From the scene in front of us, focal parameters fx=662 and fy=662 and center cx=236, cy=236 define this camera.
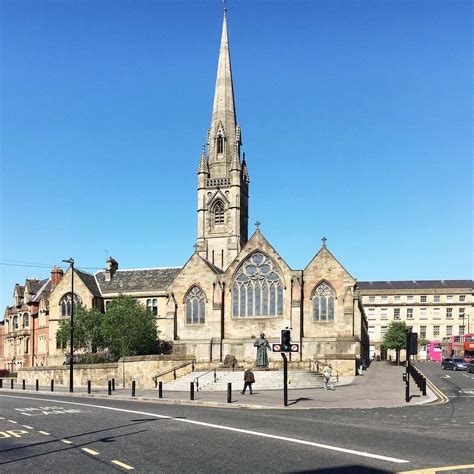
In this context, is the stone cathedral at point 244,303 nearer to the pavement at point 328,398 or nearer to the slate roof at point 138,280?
the slate roof at point 138,280

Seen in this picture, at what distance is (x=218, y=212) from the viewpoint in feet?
286

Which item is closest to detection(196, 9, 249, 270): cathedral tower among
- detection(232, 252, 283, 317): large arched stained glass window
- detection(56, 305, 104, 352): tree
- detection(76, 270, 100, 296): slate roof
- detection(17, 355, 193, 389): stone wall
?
detection(76, 270, 100, 296): slate roof

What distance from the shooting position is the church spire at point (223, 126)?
294ft

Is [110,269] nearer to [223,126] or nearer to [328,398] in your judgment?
[223,126]

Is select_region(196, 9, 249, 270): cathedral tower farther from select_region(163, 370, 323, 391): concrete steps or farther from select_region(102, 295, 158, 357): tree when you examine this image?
select_region(163, 370, 323, 391): concrete steps

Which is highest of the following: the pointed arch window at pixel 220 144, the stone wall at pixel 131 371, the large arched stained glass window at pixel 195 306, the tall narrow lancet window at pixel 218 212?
the pointed arch window at pixel 220 144

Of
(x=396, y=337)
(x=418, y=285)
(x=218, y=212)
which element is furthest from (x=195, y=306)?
(x=418, y=285)

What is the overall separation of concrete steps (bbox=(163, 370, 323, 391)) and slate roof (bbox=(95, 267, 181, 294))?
87.2ft

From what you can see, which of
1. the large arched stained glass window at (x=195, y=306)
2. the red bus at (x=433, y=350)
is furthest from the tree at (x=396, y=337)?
the large arched stained glass window at (x=195, y=306)

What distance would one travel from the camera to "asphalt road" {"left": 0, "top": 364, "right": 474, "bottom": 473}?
1341 cm

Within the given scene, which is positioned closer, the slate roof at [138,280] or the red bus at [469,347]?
the red bus at [469,347]

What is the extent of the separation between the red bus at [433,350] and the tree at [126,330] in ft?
247

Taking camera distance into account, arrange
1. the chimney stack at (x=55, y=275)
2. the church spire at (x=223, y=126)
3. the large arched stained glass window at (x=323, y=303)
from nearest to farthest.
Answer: the large arched stained glass window at (x=323, y=303)
the chimney stack at (x=55, y=275)
the church spire at (x=223, y=126)

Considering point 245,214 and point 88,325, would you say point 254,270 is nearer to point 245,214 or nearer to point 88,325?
point 88,325
